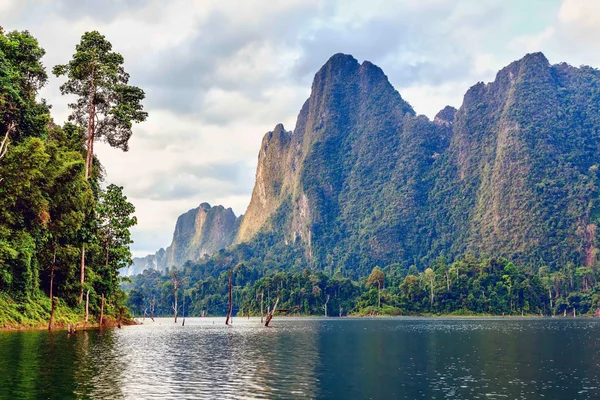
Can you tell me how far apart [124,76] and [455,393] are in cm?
5325

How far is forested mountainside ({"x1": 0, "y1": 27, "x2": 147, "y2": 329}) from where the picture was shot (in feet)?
174

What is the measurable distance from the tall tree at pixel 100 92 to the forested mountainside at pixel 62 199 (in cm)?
11

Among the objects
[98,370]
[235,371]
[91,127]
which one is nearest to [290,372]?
[235,371]

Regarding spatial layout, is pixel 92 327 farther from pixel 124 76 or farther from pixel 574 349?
pixel 574 349

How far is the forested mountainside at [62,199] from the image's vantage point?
53094 millimetres

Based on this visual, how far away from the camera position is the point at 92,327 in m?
76.5

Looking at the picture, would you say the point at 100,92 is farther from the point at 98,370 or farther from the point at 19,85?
the point at 98,370

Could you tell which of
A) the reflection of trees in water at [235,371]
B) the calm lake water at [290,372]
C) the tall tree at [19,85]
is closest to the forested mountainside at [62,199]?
the tall tree at [19,85]

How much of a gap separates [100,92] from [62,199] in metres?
15.0

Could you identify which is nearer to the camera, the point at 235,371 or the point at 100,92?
the point at 235,371

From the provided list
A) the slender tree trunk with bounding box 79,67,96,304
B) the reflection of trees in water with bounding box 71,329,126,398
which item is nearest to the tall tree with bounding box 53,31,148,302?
the slender tree trunk with bounding box 79,67,96,304

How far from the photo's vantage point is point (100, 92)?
64.8 m

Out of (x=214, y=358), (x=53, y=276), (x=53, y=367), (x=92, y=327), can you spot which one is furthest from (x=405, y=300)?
(x=53, y=367)

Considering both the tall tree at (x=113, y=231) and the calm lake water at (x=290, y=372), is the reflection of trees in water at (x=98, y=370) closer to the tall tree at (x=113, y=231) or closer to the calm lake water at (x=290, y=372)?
the calm lake water at (x=290, y=372)
